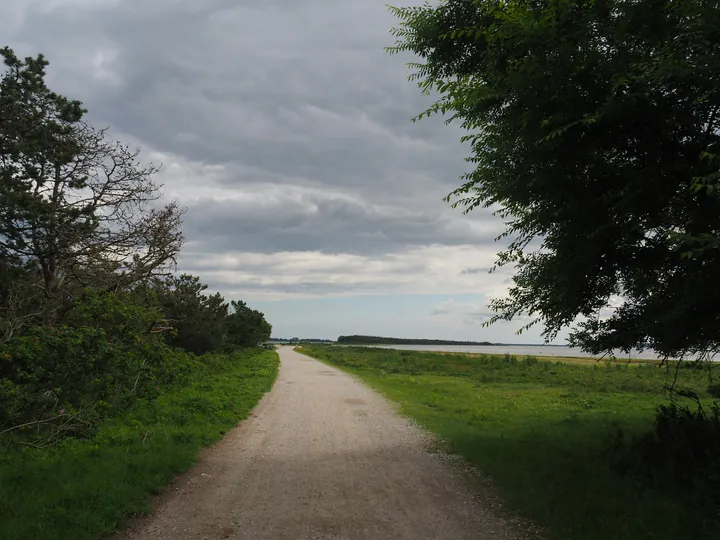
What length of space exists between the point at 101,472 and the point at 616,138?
7.63m

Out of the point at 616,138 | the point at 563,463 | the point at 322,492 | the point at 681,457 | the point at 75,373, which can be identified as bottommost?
the point at 322,492

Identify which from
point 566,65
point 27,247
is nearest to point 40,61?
point 27,247

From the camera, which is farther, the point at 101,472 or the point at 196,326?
the point at 196,326

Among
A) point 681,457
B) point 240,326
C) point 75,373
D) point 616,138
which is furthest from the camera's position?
point 240,326

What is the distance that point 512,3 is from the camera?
5.30 metres

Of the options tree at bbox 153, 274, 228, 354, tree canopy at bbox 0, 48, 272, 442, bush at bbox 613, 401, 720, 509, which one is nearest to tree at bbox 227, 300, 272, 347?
tree at bbox 153, 274, 228, 354

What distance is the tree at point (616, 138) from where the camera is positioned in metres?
4.96

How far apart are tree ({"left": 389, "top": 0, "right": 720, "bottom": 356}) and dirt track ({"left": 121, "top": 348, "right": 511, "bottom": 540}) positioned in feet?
10.3

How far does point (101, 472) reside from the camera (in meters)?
6.48

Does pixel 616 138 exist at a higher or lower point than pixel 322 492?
higher

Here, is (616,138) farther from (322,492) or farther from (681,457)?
(322,492)

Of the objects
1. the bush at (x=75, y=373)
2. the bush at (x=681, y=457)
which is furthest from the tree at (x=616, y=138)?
the bush at (x=75, y=373)

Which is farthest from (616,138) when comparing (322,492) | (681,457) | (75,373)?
(75,373)

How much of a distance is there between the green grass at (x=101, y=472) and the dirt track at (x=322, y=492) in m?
0.32
